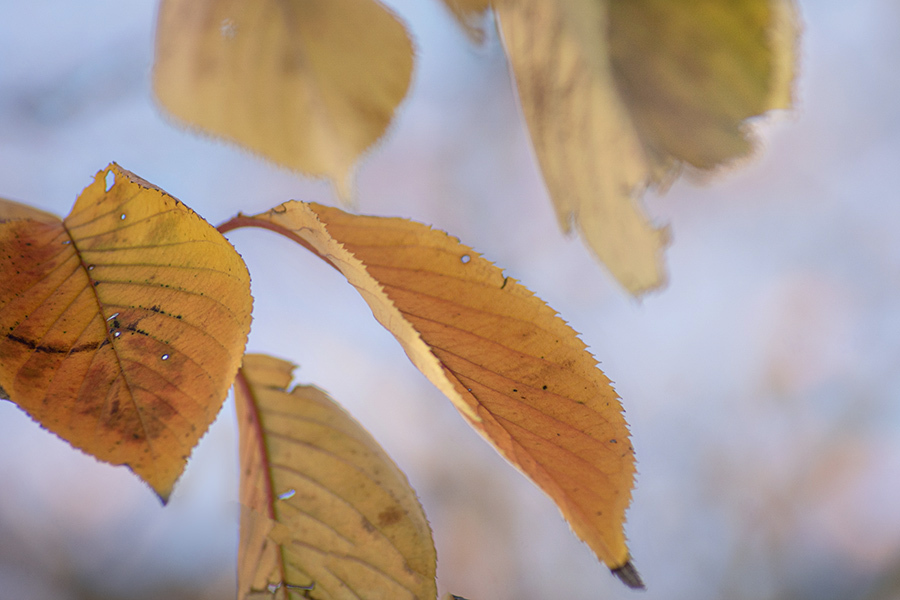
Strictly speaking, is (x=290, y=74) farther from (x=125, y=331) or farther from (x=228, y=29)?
(x=125, y=331)

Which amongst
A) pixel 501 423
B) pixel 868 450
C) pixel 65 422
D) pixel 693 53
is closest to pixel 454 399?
pixel 501 423

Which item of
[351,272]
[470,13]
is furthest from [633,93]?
[351,272]

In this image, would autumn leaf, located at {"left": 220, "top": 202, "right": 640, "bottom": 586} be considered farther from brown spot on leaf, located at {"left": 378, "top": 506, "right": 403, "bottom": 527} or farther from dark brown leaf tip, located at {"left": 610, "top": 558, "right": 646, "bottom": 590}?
brown spot on leaf, located at {"left": 378, "top": 506, "right": 403, "bottom": 527}

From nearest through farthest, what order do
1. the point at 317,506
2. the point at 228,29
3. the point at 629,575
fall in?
1. the point at 629,575
2. the point at 317,506
3. the point at 228,29

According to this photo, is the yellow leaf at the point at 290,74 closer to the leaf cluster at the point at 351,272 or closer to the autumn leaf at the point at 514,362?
the leaf cluster at the point at 351,272

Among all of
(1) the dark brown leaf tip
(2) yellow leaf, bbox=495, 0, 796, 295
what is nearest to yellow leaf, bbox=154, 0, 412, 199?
(2) yellow leaf, bbox=495, 0, 796, 295

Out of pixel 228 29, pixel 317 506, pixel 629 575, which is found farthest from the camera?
pixel 228 29
